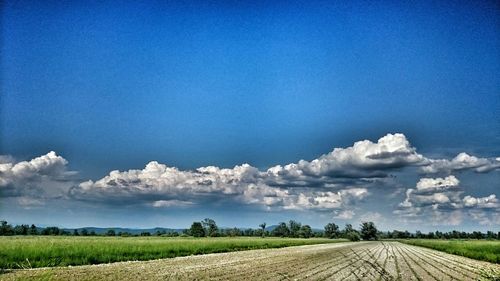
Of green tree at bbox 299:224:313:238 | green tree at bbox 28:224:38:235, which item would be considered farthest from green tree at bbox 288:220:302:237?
green tree at bbox 28:224:38:235

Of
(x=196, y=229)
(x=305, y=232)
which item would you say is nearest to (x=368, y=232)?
(x=305, y=232)

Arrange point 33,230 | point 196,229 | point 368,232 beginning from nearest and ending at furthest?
point 33,230, point 196,229, point 368,232

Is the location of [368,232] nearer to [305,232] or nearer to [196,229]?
[305,232]

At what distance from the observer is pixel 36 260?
25.1 meters

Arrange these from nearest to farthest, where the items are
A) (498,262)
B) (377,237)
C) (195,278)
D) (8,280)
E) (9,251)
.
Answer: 1. (8,280)
2. (195,278)
3. (9,251)
4. (498,262)
5. (377,237)

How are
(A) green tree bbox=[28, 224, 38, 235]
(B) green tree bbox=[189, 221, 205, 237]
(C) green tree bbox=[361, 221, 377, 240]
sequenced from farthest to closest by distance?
(C) green tree bbox=[361, 221, 377, 240]
(B) green tree bbox=[189, 221, 205, 237]
(A) green tree bbox=[28, 224, 38, 235]

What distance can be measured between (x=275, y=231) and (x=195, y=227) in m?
56.2

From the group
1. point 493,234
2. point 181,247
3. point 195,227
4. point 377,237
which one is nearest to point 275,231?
point 377,237

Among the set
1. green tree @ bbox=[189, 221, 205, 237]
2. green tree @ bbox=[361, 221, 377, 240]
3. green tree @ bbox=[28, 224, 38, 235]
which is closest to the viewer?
green tree @ bbox=[28, 224, 38, 235]

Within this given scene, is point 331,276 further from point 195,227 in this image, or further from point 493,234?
point 493,234

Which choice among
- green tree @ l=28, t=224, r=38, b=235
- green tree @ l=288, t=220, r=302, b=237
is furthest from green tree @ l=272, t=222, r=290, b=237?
green tree @ l=28, t=224, r=38, b=235

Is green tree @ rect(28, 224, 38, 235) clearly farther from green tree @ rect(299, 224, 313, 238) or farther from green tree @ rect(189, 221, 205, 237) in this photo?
green tree @ rect(299, 224, 313, 238)

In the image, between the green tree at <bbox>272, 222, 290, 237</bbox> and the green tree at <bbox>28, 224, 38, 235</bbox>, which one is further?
the green tree at <bbox>272, 222, 290, 237</bbox>

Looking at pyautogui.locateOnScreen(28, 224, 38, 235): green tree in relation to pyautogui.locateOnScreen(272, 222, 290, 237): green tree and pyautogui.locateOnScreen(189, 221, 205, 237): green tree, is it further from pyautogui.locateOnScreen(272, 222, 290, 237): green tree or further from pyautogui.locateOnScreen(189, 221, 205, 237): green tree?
pyautogui.locateOnScreen(272, 222, 290, 237): green tree
